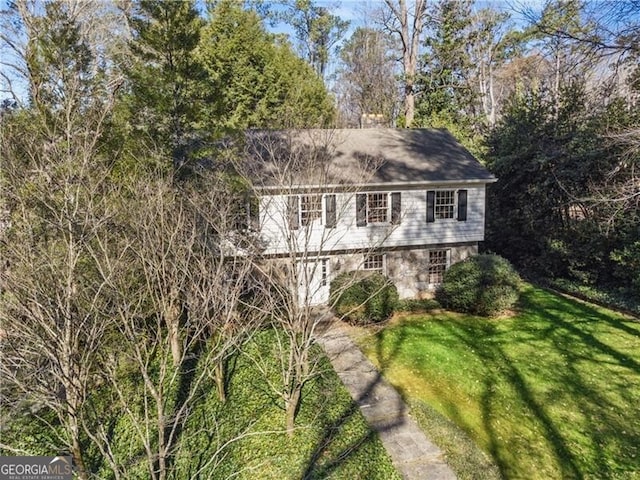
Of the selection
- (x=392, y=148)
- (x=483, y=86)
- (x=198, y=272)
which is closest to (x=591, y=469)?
(x=198, y=272)

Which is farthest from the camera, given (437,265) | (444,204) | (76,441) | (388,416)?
(437,265)

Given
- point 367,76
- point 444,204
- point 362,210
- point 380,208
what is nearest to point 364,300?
point 362,210

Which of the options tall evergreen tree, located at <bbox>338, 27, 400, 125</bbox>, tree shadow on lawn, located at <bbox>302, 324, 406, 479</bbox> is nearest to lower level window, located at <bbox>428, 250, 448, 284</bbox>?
tree shadow on lawn, located at <bbox>302, 324, 406, 479</bbox>

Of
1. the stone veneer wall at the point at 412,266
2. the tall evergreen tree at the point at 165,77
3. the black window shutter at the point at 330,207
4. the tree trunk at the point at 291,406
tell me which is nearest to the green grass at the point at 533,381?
the stone veneer wall at the point at 412,266

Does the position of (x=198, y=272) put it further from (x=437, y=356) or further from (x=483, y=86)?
(x=483, y=86)

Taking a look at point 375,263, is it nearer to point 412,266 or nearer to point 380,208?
point 412,266
